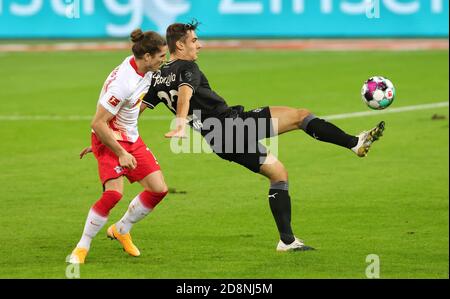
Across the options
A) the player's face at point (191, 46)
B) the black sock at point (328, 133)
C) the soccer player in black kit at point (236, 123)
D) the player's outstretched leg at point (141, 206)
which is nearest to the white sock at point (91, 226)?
the player's outstretched leg at point (141, 206)

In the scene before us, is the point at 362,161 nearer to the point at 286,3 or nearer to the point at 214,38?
the point at 286,3

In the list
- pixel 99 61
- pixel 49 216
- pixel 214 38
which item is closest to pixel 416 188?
pixel 49 216

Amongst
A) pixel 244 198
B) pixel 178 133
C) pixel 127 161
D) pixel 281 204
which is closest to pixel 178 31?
pixel 178 133

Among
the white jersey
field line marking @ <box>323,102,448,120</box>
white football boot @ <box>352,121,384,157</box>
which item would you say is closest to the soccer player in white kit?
the white jersey

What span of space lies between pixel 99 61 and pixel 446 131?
13663 millimetres

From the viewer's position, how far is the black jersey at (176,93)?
1023cm

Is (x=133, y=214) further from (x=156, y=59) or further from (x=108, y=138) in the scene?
(x=156, y=59)

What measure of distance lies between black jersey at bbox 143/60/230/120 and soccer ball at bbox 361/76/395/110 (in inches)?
63.6

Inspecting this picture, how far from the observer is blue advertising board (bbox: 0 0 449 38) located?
97.8ft

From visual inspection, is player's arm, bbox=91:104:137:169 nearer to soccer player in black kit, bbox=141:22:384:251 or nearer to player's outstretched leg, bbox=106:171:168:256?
player's outstretched leg, bbox=106:171:168:256

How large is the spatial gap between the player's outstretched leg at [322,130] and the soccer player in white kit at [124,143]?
1292 mm

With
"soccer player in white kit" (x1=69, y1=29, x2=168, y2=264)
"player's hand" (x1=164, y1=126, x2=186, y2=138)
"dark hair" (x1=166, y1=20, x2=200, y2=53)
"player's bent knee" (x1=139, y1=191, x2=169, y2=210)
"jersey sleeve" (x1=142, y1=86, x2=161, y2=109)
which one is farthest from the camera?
"jersey sleeve" (x1=142, y1=86, x2=161, y2=109)

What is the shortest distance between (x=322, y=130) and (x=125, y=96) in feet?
6.25

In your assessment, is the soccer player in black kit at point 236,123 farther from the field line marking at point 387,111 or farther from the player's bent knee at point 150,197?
the field line marking at point 387,111
